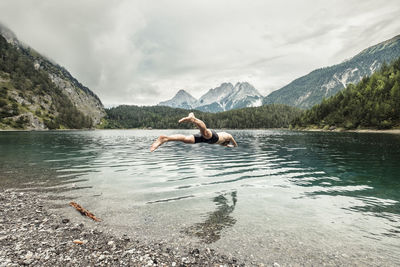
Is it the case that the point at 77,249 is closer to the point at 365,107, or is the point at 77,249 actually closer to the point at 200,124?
A: the point at 200,124

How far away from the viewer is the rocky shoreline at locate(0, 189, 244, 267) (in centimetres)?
652

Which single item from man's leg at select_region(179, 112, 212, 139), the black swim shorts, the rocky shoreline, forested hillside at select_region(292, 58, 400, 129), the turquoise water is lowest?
the turquoise water

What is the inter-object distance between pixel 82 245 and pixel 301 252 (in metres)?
8.03

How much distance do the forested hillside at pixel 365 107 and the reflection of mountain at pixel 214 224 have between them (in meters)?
131

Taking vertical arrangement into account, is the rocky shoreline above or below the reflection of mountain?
above

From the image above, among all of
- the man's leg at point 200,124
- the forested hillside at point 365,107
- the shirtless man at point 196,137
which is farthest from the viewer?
the forested hillside at point 365,107

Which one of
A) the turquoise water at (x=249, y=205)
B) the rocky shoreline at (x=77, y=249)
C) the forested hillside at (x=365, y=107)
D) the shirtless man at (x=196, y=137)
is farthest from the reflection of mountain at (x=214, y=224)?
the forested hillside at (x=365, y=107)

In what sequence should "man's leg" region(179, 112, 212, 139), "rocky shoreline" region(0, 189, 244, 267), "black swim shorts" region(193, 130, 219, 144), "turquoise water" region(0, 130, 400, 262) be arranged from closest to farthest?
"rocky shoreline" region(0, 189, 244, 267)
"turquoise water" region(0, 130, 400, 262)
"man's leg" region(179, 112, 212, 139)
"black swim shorts" region(193, 130, 219, 144)

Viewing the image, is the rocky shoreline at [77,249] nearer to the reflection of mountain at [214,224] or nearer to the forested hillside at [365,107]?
the reflection of mountain at [214,224]

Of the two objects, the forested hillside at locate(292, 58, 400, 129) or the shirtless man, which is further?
the forested hillside at locate(292, 58, 400, 129)

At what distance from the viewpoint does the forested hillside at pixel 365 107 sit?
106 meters

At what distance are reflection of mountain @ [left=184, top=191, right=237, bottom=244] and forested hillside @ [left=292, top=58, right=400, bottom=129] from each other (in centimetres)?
13145

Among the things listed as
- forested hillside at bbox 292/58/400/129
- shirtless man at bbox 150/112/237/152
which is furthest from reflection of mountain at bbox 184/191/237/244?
forested hillside at bbox 292/58/400/129

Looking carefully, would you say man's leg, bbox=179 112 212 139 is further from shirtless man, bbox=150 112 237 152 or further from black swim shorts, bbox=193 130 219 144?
black swim shorts, bbox=193 130 219 144
